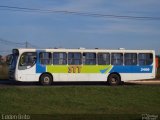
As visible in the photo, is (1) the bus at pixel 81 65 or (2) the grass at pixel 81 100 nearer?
(2) the grass at pixel 81 100

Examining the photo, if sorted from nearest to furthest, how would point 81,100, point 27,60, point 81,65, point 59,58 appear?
point 81,100
point 27,60
point 59,58
point 81,65

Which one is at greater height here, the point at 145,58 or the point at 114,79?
the point at 145,58

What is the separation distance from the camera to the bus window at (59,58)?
30.9 m

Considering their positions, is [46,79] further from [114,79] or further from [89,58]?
[114,79]

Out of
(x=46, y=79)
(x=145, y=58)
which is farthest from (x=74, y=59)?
(x=145, y=58)

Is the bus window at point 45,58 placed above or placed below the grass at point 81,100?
above

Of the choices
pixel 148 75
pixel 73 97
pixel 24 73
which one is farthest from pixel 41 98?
pixel 148 75

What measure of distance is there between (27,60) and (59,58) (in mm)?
2294

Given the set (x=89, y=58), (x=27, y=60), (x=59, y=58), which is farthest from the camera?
(x=89, y=58)

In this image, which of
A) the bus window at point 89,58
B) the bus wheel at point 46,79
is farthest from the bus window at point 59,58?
the bus window at point 89,58

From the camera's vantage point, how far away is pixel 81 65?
31.3 metres

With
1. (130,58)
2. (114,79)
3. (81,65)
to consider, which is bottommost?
(114,79)

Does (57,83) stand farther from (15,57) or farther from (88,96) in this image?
(88,96)

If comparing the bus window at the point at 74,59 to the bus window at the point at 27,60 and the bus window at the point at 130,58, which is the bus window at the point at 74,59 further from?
the bus window at the point at 130,58
